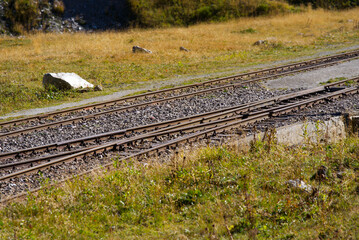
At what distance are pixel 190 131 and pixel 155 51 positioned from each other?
1805 cm

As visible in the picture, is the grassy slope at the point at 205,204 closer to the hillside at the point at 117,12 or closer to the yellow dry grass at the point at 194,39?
the yellow dry grass at the point at 194,39

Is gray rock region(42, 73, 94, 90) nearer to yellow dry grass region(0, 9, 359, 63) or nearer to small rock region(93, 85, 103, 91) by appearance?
small rock region(93, 85, 103, 91)

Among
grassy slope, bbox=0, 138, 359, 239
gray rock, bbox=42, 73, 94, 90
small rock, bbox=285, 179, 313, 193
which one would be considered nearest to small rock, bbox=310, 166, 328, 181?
grassy slope, bbox=0, 138, 359, 239

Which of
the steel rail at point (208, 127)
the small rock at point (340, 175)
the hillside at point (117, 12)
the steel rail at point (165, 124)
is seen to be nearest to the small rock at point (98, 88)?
the steel rail at point (165, 124)

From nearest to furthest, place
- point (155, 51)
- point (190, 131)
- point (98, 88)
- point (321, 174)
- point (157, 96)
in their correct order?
point (321, 174) → point (190, 131) → point (157, 96) → point (98, 88) → point (155, 51)

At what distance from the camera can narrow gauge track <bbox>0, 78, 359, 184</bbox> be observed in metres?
9.05

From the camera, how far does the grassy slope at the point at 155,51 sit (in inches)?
776

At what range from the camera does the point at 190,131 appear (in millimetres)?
10859

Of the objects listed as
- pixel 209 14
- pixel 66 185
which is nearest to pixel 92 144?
pixel 66 185

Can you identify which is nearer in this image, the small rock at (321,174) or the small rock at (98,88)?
the small rock at (321,174)

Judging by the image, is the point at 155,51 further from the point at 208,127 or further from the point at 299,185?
the point at 299,185

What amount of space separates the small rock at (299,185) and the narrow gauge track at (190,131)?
3.68 meters

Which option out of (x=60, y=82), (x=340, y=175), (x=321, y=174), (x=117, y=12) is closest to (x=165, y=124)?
(x=321, y=174)

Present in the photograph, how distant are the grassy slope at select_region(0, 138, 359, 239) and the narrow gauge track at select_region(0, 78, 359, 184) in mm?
1772
